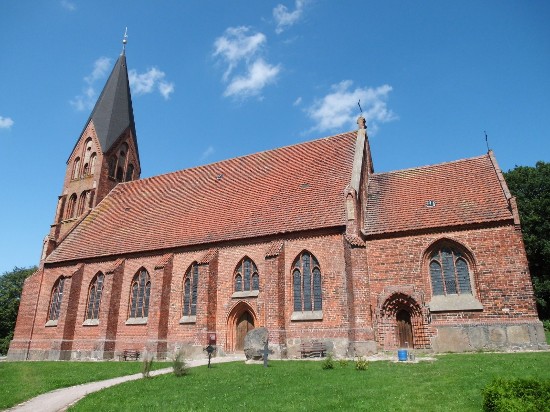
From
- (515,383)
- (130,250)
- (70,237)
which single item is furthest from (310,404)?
(70,237)

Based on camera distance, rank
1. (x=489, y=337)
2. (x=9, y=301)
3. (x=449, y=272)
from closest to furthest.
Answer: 1. (x=489, y=337)
2. (x=449, y=272)
3. (x=9, y=301)

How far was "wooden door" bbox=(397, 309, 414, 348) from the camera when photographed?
17281mm

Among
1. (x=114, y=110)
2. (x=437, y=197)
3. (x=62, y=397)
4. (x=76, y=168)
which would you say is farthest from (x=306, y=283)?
(x=114, y=110)

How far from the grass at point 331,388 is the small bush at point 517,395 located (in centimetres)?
74

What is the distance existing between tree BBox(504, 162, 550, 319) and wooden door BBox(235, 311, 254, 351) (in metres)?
22.4

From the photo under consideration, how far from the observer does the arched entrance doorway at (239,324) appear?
19.5m

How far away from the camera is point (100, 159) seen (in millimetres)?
30359

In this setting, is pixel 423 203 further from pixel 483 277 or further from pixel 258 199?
pixel 258 199

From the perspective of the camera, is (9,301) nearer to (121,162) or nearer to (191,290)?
(121,162)

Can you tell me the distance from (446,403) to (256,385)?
15.5ft

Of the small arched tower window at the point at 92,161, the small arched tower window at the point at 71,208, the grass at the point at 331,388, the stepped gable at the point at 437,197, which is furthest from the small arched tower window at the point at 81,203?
the stepped gable at the point at 437,197

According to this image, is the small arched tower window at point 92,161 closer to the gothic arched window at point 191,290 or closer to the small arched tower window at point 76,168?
the small arched tower window at point 76,168

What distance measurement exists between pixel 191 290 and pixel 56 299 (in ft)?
34.3

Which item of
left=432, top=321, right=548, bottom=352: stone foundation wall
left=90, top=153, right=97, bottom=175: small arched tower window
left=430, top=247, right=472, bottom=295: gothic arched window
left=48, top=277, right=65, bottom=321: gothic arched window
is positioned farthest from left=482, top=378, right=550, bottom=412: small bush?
left=90, top=153, right=97, bottom=175: small arched tower window
